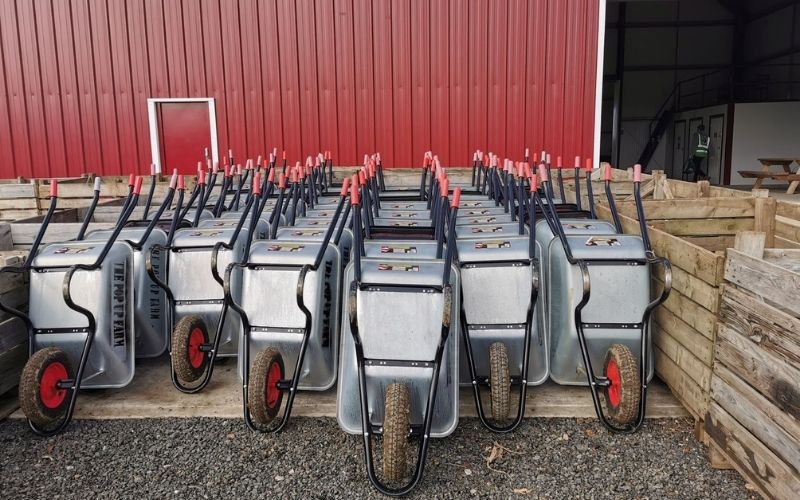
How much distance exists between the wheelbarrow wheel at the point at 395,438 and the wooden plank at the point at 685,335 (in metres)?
1.34

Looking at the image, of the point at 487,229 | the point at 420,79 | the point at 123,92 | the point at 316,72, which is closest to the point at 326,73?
the point at 316,72

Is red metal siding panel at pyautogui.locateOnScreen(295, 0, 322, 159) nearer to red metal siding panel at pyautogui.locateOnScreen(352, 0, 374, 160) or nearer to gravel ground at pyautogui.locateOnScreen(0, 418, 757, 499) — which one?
red metal siding panel at pyautogui.locateOnScreen(352, 0, 374, 160)

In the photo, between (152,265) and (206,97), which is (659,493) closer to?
(152,265)

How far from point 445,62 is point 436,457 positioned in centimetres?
615

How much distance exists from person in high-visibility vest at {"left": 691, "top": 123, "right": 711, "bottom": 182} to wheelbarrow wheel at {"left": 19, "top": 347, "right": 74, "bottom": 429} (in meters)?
17.0

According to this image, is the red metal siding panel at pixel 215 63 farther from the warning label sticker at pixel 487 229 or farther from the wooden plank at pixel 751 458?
the wooden plank at pixel 751 458

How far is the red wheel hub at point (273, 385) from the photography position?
265cm

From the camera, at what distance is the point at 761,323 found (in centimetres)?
211

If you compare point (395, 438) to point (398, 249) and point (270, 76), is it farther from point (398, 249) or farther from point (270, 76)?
point (270, 76)

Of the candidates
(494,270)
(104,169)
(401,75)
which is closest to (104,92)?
(104,169)

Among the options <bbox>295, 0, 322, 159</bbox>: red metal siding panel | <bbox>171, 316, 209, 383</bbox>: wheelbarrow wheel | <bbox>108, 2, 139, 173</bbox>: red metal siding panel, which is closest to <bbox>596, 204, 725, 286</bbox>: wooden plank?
<bbox>171, 316, 209, 383</bbox>: wheelbarrow wheel

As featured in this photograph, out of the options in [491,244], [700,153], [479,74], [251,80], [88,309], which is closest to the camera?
[88,309]

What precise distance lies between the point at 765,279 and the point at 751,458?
0.66m

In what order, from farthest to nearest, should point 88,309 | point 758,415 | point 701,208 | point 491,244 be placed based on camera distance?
point 701,208
point 491,244
point 88,309
point 758,415
